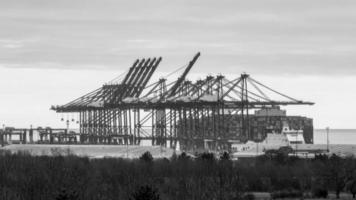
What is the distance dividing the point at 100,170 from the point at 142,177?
7.93 meters

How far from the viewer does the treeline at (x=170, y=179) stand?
7094 centimetres

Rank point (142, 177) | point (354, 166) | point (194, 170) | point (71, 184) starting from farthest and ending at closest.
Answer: point (354, 166) < point (194, 170) < point (142, 177) < point (71, 184)

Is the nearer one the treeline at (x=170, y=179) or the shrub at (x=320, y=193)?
the treeline at (x=170, y=179)

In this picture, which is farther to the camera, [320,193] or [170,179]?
[170,179]

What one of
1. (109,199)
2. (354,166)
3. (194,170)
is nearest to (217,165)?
(194,170)

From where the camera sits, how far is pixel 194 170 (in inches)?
3799

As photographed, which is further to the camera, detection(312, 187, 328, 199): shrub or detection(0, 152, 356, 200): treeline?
detection(312, 187, 328, 199): shrub

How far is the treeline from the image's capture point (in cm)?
7094

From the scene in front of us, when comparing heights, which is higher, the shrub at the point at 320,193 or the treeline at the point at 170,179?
the treeline at the point at 170,179

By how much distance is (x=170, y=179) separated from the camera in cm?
9262

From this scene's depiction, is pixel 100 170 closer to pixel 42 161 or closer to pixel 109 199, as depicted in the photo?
pixel 42 161

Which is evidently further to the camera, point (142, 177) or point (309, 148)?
point (309, 148)

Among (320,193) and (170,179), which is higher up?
(170,179)

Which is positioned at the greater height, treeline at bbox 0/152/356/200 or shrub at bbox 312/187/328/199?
treeline at bbox 0/152/356/200
